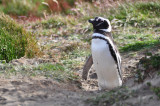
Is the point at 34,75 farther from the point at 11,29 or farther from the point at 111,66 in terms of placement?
the point at 11,29

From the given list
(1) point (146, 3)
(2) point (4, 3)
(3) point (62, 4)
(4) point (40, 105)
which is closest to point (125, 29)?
(1) point (146, 3)

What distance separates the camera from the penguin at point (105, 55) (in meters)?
3.97

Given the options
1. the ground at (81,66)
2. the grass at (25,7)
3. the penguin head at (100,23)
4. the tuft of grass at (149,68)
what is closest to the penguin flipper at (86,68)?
the ground at (81,66)

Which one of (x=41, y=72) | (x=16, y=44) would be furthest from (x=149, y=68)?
(x=16, y=44)

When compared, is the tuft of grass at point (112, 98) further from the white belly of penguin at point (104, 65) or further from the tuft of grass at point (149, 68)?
the white belly of penguin at point (104, 65)

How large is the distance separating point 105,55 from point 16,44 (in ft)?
6.98

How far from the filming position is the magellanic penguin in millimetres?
3971

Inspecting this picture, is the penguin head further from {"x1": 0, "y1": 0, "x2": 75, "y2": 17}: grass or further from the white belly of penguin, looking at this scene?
{"x1": 0, "y1": 0, "x2": 75, "y2": 17}: grass

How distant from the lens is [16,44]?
215 inches

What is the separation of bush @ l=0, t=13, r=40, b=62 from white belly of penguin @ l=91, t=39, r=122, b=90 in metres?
1.80

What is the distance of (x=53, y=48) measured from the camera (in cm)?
651

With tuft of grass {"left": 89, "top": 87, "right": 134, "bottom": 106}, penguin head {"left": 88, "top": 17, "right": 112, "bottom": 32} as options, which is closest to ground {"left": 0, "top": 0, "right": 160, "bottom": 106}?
tuft of grass {"left": 89, "top": 87, "right": 134, "bottom": 106}

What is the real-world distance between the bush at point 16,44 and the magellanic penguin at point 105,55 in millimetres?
1816

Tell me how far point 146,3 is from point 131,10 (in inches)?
28.5
